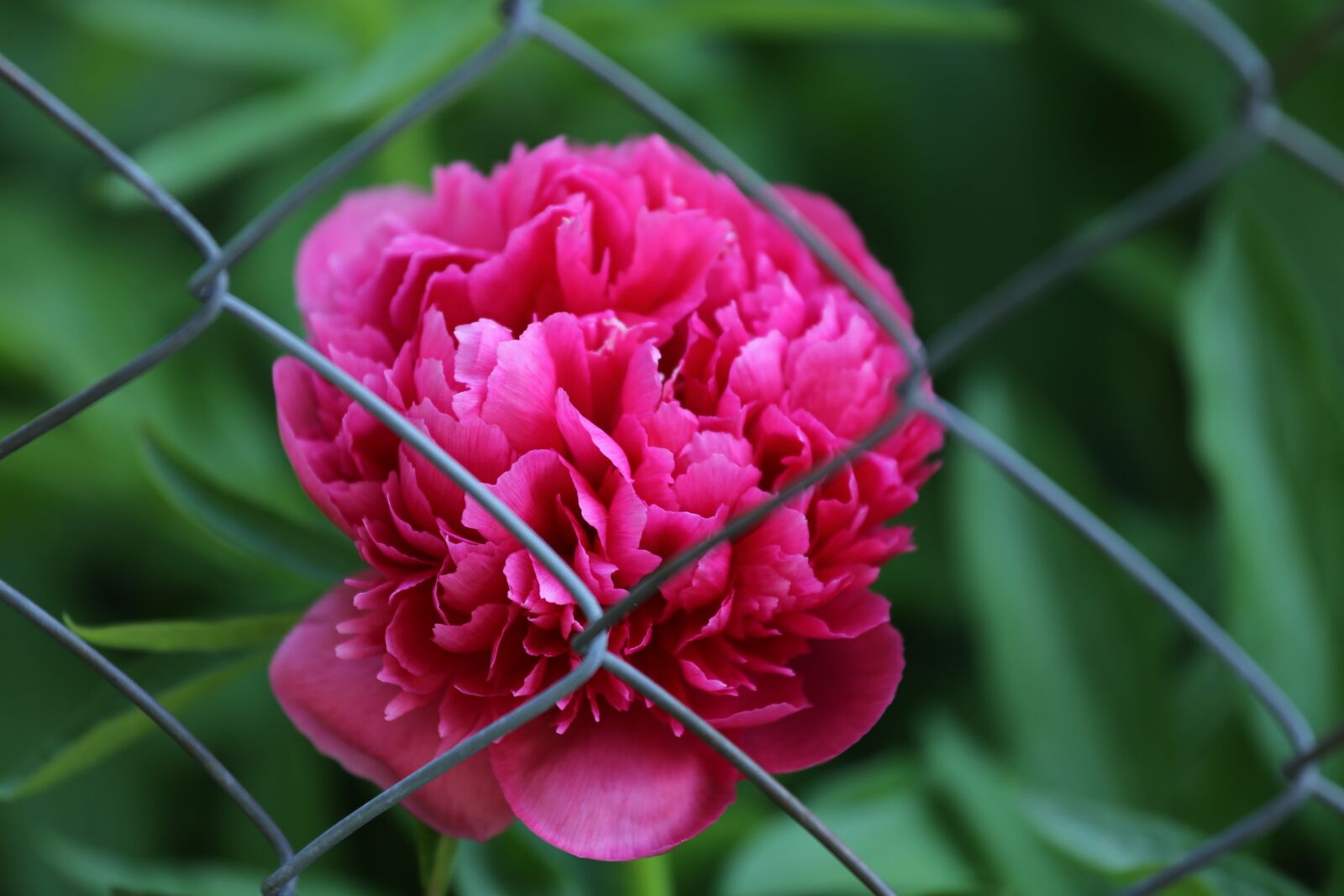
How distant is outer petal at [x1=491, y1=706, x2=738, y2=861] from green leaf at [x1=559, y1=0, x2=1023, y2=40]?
0.41 m

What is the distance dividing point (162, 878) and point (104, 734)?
196 mm

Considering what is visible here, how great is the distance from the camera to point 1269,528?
576 mm

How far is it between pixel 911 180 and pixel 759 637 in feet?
2.20

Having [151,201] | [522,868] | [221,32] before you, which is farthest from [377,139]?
[221,32]

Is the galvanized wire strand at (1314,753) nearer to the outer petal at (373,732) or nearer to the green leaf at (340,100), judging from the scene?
the outer petal at (373,732)

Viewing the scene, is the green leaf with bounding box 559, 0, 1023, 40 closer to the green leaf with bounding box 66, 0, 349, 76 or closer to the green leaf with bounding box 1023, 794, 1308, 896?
the green leaf with bounding box 66, 0, 349, 76

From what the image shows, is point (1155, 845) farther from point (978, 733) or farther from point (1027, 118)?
point (1027, 118)

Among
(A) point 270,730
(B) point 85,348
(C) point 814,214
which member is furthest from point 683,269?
(B) point 85,348

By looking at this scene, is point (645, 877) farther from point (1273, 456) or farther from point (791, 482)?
point (1273, 456)

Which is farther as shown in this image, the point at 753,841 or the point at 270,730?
the point at 270,730

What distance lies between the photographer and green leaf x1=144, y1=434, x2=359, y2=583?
0.41 meters

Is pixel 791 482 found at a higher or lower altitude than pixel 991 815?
higher

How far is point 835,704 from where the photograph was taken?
333mm

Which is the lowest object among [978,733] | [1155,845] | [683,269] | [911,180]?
[978,733]
